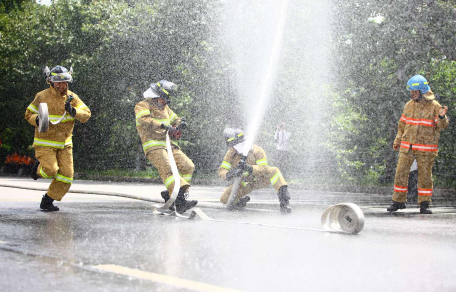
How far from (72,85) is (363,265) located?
23.1 meters

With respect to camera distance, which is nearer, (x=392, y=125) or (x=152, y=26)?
(x=392, y=125)

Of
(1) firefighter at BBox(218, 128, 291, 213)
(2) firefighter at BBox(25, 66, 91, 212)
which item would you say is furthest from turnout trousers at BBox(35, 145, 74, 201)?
(1) firefighter at BBox(218, 128, 291, 213)

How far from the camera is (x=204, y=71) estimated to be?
22609 millimetres

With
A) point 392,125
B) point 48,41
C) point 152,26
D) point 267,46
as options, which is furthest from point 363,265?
point 48,41

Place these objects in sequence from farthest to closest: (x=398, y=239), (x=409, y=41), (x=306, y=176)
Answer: (x=306, y=176) < (x=409, y=41) < (x=398, y=239)

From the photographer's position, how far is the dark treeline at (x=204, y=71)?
55.7 feet

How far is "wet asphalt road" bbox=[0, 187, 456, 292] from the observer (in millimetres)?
4234

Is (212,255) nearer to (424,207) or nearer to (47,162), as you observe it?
(47,162)

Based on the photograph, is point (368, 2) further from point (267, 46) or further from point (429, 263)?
point (429, 263)

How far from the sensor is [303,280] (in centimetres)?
436

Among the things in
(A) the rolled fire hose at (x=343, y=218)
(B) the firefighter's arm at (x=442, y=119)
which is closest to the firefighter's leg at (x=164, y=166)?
(A) the rolled fire hose at (x=343, y=218)

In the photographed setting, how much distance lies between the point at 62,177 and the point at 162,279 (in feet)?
15.6

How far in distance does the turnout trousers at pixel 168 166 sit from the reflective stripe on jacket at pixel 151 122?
0.33 feet

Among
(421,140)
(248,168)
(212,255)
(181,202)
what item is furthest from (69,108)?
(421,140)
